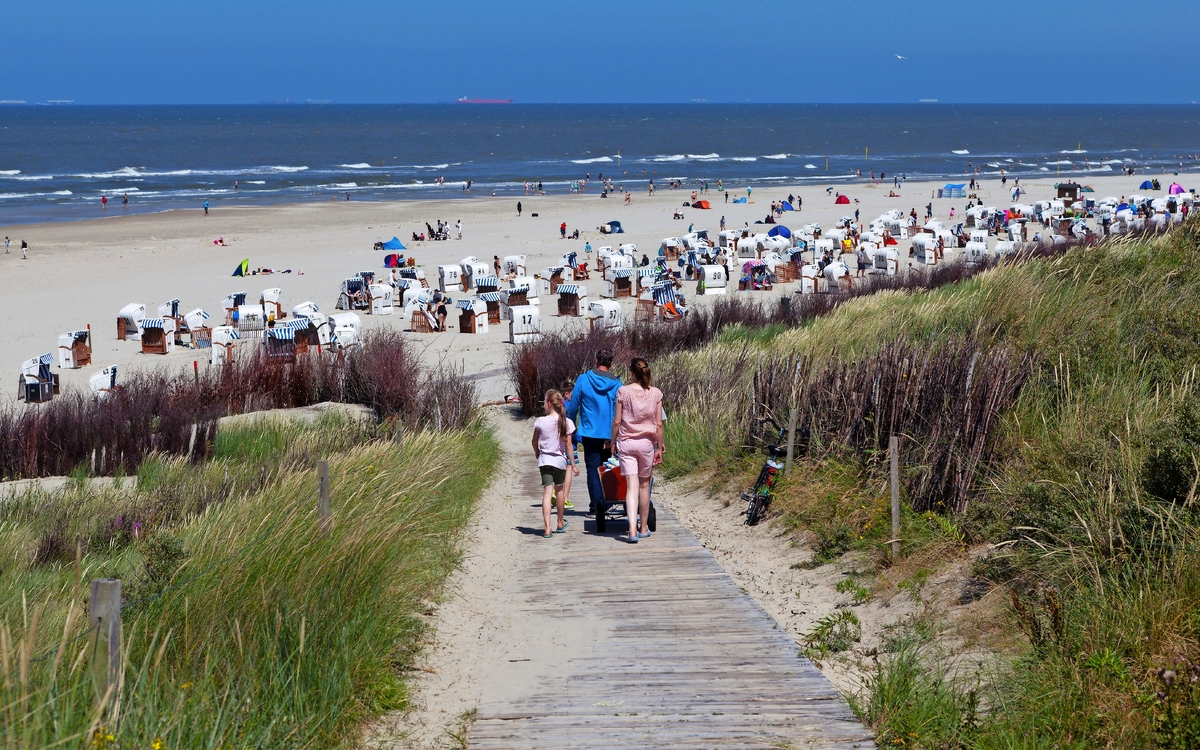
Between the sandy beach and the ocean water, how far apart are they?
278 inches

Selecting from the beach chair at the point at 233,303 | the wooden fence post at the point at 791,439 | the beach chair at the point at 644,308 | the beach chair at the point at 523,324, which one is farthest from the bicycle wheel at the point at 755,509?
the beach chair at the point at 233,303

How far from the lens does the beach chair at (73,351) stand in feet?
68.0

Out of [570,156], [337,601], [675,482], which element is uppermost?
[570,156]

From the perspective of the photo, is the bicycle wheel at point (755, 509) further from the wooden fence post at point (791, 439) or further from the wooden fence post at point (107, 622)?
the wooden fence post at point (107, 622)

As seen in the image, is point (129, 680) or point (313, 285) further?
point (313, 285)

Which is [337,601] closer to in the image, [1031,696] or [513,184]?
[1031,696]

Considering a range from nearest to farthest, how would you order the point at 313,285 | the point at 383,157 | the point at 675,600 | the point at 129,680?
the point at 129,680 < the point at 675,600 < the point at 313,285 < the point at 383,157

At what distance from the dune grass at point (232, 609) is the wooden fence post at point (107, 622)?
57 millimetres

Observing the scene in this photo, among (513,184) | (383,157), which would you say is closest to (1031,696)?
(513,184)

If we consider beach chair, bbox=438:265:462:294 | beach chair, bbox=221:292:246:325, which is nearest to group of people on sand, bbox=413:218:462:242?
beach chair, bbox=438:265:462:294

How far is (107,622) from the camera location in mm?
3344

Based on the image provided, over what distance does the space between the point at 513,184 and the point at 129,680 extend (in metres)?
67.0

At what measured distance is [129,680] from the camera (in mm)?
3752

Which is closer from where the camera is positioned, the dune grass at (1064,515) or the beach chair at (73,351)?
the dune grass at (1064,515)
